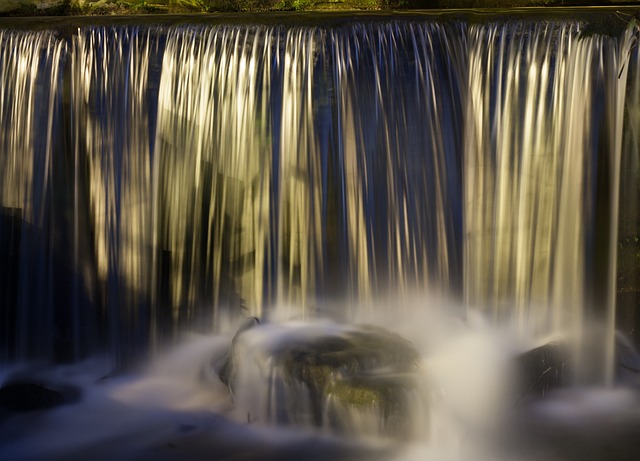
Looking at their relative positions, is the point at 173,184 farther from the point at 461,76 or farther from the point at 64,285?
the point at 461,76

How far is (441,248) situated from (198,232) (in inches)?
64.9

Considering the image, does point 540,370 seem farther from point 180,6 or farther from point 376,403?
point 180,6

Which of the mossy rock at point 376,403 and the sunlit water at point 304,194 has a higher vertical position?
the sunlit water at point 304,194

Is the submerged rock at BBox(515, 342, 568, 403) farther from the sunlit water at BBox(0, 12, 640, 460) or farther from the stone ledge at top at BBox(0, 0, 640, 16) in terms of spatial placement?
the stone ledge at top at BBox(0, 0, 640, 16)

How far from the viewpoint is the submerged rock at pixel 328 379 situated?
3926 millimetres

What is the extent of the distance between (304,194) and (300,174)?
0.45ft

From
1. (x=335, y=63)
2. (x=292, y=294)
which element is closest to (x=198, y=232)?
(x=292, y=294)

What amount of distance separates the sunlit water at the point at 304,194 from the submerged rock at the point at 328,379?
257 mm

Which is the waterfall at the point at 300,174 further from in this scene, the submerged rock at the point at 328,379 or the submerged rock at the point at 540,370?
the submerged rock at the point at 328,379

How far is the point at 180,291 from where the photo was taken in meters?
5.19

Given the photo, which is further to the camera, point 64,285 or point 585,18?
point 64,285

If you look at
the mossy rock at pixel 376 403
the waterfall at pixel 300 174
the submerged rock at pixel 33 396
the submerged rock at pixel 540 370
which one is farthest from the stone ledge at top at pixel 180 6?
the mossy rock at pixel 376 403

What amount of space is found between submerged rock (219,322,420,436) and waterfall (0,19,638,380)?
2.23ft

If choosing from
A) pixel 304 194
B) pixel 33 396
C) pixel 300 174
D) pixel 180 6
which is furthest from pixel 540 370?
pixel 180 6
